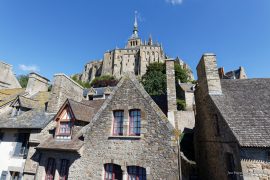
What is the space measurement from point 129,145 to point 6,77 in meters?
25.9

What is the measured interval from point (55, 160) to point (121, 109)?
18.6 feet

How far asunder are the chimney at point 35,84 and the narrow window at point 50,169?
33.3ft

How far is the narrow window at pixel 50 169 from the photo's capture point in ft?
34.4

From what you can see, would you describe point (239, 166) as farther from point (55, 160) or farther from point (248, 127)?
point (55, 160)

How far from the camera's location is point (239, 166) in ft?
22.5

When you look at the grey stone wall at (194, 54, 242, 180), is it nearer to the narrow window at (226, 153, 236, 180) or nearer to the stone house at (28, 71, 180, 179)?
the narrow window at (226, 153, 236, 180)

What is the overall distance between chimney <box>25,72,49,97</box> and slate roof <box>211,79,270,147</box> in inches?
720

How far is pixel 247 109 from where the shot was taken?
8648 millimetres

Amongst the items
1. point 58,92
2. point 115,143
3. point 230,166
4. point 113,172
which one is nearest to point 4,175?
point 58,92

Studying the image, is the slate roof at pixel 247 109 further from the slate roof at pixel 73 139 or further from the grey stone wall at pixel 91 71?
the grey stone wall at pixel 91 71

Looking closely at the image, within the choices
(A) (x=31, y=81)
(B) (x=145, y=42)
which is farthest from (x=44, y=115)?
(B) (x=145, y=42)

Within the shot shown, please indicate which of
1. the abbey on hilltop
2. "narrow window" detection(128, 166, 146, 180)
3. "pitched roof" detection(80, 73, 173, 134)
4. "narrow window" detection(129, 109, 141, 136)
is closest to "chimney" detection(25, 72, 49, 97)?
"pitched roof" detection(80, 73, 173, 134)

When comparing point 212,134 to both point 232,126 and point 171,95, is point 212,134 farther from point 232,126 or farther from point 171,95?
point 171,95

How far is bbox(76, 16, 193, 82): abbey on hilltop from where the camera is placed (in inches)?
3108
